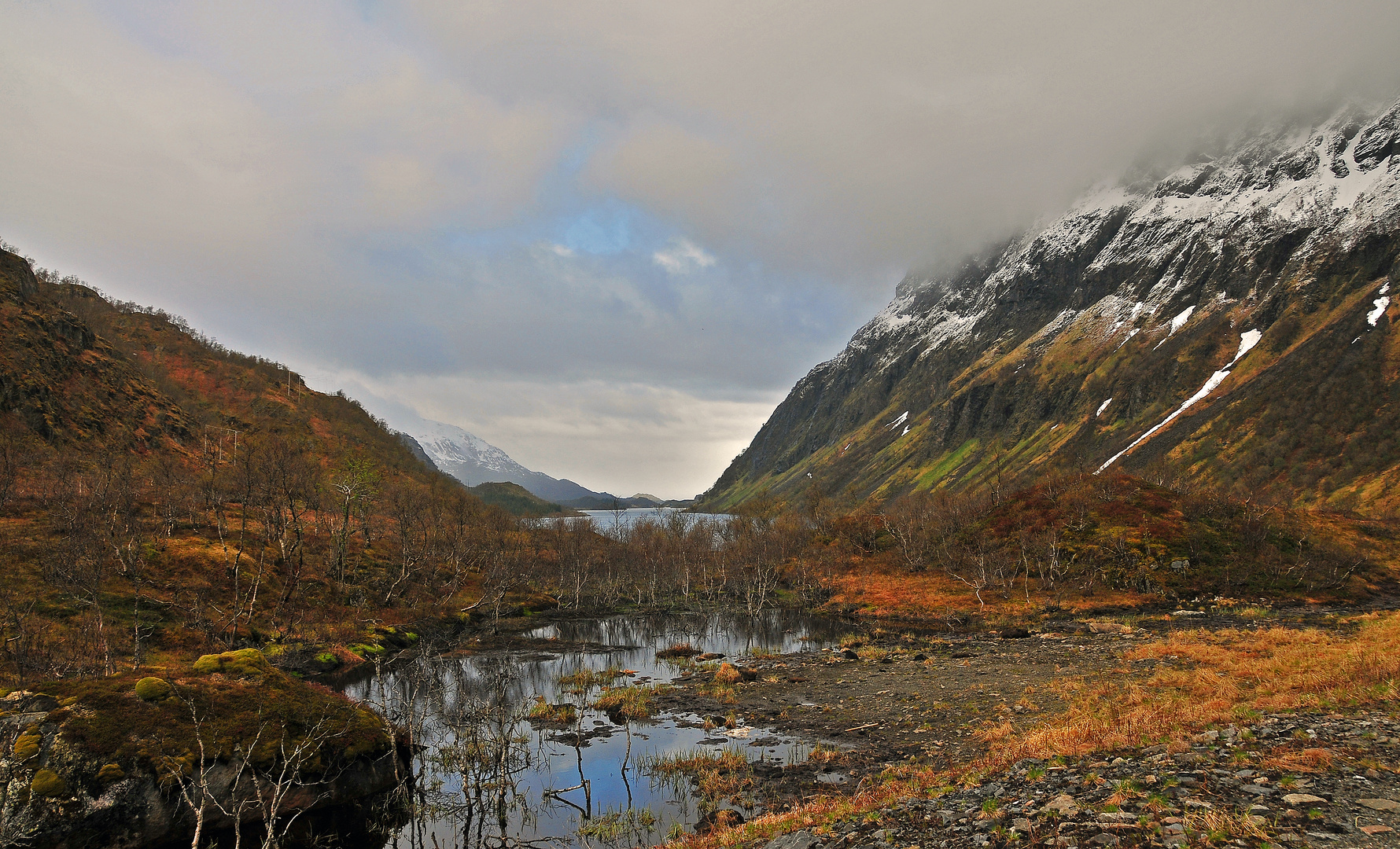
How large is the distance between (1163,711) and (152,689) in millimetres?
35280

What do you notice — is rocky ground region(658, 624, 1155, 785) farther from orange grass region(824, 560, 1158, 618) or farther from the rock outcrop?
the rock outcrop

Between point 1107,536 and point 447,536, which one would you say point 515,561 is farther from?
point 1107,536

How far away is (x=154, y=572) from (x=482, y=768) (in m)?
50.1

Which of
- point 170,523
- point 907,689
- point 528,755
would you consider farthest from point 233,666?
point 170,523

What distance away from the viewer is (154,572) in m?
56.0

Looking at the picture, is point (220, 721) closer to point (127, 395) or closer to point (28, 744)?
point (28, 744)

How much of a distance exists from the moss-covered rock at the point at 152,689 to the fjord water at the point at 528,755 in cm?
683

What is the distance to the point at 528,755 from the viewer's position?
27.0m

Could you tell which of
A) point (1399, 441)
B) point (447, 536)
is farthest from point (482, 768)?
point (1399, 441)

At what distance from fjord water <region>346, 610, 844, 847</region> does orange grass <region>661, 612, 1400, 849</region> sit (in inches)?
249

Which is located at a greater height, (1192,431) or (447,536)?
(1192,431)

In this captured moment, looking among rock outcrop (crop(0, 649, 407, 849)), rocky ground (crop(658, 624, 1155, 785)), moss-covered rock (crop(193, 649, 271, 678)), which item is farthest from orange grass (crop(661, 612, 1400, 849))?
moss-covered rock (crop(193, 649, 271, 678))

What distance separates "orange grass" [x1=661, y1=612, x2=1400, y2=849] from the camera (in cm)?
1852

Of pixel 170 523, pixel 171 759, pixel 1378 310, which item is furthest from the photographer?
pixel 1378 310
